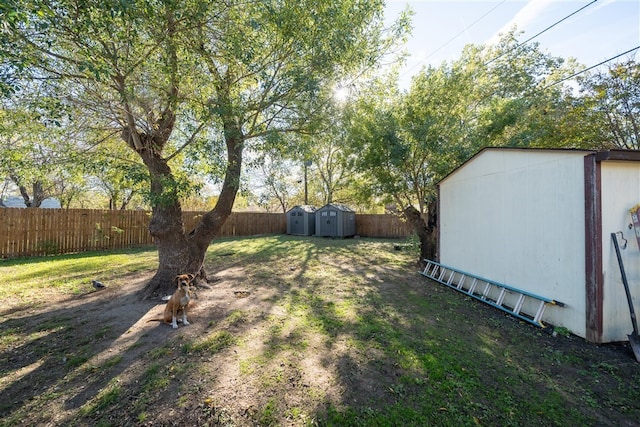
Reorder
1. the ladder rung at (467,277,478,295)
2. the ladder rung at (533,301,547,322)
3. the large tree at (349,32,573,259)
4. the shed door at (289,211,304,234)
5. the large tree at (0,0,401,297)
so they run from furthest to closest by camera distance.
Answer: the shed door at (289,211,304,234)
the large tree at (349,32,573,259)
the ladder rung at (467,277,478,295)
the ladder rung at (533,301,547,322)
the large tree at (0,0,401,297)

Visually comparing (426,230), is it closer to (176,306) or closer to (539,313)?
(539,313)

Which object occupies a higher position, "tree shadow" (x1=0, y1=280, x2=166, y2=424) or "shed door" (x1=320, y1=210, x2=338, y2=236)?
"shed door" (x1=320, y1=210, x2=338, y2=236)

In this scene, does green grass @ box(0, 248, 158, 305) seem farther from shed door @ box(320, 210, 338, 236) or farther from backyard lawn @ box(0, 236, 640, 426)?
shed door @ box(320, 210, 338, 236)

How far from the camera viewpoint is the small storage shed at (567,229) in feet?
10.4

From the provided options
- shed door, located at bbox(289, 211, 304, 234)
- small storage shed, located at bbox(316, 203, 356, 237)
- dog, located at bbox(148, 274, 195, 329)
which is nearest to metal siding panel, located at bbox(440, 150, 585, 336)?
dog, located at bbox(148, 274, 195, 329)

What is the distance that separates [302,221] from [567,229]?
45.8 ft

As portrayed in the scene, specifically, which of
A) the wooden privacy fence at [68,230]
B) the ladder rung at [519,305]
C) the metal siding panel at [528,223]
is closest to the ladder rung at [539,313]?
the metal siding panel at [528,223]

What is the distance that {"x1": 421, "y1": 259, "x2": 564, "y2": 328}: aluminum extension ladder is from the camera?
148 inches

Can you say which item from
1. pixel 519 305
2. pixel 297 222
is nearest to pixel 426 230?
pixel 519 305

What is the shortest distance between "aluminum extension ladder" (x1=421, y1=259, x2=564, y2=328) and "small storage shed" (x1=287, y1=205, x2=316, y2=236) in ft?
35.2

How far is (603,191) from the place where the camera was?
10.5 ft

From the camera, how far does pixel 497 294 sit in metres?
4.66

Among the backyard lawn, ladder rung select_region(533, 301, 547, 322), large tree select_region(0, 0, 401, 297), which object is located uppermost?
large tree select_region(0, 0, 401, 297)

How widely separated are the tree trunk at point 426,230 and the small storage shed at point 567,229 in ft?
7.82
